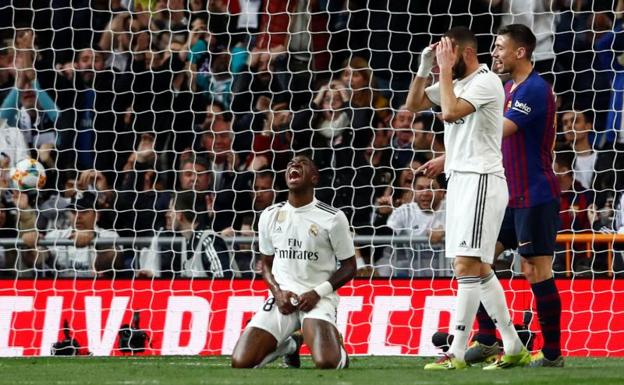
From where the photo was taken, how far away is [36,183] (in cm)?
1211

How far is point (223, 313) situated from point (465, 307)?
3.59 metres

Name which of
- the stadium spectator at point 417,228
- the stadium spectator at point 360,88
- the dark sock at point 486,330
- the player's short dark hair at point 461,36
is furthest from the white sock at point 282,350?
the stadium spectator at point 360,88

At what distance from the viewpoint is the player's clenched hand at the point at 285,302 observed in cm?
817

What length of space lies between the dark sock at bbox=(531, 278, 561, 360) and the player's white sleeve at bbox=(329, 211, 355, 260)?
117cm

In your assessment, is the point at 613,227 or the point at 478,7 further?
the point at 478,7

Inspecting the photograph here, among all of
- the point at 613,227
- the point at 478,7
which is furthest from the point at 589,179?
the point at 478,7

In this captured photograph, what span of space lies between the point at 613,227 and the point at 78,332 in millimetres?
4358

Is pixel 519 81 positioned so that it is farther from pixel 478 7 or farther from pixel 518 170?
pixel 478 7

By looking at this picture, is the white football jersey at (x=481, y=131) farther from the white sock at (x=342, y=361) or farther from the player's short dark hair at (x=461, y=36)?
the white sock at (x=342, y=361)

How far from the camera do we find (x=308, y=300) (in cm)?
816

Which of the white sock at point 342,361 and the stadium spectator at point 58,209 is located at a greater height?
the stadium spectator at point 58,209

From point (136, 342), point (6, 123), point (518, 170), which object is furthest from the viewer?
point (6, 123)

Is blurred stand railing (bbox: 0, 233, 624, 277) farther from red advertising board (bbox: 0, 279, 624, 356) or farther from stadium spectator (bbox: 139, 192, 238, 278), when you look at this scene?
red advertising board (bbox: 0, 279, 624, 356)

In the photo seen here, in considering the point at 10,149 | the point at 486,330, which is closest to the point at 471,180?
the point at 486,330
